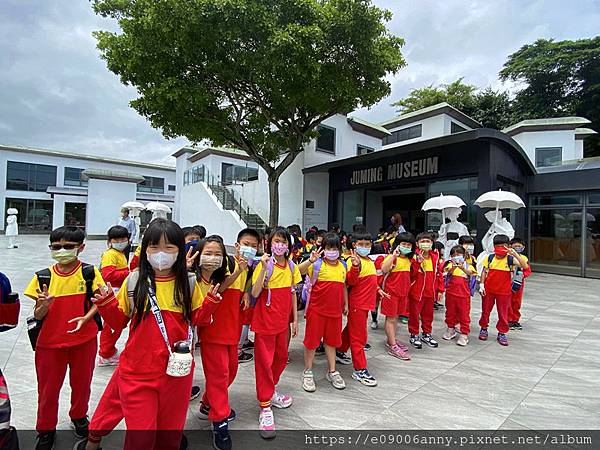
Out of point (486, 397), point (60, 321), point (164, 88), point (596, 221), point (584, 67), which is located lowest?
point (486, 397)

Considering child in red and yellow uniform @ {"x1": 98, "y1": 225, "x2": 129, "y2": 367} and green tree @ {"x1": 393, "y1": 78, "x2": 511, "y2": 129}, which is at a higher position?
green tree @ {"x1": 393, "y1": 78, "x2": 511, "y2": 129}

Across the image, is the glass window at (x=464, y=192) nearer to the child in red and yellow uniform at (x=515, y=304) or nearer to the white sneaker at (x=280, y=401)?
the child in red and yellow uniform at (x=515, y=304)

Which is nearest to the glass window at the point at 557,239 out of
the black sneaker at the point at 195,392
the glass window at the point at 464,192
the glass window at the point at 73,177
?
the glass window at the point at 464,192

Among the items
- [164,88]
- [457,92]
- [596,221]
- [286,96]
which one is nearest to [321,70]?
[286,96]

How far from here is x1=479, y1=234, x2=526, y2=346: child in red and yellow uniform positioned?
186 inches

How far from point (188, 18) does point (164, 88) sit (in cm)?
198

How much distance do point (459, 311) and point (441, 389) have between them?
1.76 meters

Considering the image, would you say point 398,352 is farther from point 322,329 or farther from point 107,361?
point 107,361

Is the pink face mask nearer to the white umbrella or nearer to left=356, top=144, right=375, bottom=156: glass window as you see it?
the white umbrella

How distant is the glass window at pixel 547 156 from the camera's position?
18.5 metres

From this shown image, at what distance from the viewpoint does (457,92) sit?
2820 centimetres

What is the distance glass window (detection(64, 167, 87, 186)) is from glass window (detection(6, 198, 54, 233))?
251 centimetres

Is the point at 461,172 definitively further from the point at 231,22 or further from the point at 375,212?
the point at 231,22

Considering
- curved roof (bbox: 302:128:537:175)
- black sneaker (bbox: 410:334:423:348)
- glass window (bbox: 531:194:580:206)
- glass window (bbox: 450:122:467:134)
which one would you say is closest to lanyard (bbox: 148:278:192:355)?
black sneaker (bbox: 410:334:423:348)
